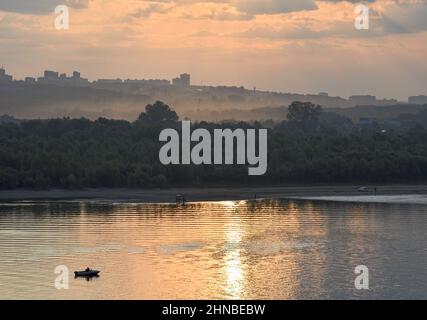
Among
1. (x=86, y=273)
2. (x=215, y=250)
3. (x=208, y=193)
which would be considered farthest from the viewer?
(x=208, y=193)

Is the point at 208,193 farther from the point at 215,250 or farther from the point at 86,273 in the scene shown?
the point at 86,273

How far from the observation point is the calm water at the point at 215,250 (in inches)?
2650

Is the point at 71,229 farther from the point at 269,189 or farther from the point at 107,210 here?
the point at 269,189

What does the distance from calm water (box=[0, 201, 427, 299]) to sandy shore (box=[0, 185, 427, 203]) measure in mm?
17937

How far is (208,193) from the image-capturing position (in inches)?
6107

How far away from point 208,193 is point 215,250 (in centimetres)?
6899

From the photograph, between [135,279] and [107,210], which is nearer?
[135,279]

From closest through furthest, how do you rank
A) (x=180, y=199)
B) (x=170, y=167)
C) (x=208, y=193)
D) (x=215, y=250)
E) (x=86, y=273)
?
(x=86, y=273)
(x=215, y=250)
(x=180, y=199)
(x=208, y=193)
(x=170, y=167)

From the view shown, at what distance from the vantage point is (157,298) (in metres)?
64.6

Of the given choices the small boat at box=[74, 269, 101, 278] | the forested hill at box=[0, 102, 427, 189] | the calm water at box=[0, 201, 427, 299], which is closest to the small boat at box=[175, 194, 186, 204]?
the calm water at box=[0, 201, 427, 299]

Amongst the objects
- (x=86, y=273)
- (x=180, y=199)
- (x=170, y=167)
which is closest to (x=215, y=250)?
(x=86, y=273)

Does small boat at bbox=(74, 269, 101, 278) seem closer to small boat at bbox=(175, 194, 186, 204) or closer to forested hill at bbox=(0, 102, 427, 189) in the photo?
small boat at bbox=(175, 194, 186, 204)

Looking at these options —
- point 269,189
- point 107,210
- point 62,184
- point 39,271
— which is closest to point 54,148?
point 62,184
